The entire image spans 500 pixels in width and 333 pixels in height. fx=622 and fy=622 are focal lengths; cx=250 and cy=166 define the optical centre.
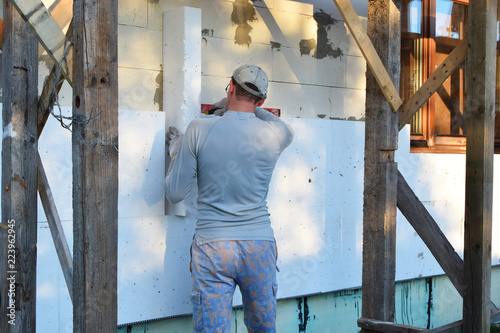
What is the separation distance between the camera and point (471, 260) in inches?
151

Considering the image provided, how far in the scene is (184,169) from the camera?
3211mm

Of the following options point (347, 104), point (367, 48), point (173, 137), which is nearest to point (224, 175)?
point (173, 137)

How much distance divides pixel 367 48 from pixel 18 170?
7.26 ft

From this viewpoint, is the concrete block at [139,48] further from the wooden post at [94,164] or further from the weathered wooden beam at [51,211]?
the wooden post at [94,164]

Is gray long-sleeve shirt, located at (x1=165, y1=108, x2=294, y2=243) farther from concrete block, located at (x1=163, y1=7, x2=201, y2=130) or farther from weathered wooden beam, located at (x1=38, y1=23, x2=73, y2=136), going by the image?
concrete block, located at (x1=163, y1=7, x2=201, y2=130)

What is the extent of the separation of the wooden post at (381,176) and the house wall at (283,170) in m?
0.98

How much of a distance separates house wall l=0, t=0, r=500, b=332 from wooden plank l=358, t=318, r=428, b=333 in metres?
1.05

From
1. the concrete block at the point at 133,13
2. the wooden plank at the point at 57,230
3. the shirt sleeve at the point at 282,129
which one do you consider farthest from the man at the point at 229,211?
the concrete block at the point at 133,13

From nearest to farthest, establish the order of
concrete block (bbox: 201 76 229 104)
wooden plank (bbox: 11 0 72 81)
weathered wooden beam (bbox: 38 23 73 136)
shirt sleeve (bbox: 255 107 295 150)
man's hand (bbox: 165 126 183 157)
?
wooden plank (bbox: 11 0 72 81) → weathered wooden beam (bbox: 38 23 73 136) → shirt sleeve (bbox: 255 107 295 150) → man's hand (bbox: 165 126 183 157) → concrete block (bbox: 201 76 229 104)

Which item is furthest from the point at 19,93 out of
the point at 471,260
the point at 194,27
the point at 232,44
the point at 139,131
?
the point at 471,260

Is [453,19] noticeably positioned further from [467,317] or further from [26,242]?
[26,242]

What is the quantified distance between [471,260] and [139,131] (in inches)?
90.1

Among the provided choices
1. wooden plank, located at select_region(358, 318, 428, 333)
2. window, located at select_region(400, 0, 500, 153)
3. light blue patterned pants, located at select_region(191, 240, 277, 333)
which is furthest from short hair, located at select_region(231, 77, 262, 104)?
window, located at select_region(400, 0, 500, 153)

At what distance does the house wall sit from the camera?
13.6 ft
